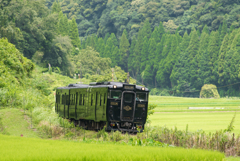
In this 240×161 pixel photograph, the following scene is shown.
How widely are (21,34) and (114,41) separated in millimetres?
72024

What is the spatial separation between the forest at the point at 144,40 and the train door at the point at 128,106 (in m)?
32.3

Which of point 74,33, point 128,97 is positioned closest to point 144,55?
point 74,33

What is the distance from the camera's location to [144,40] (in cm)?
12156

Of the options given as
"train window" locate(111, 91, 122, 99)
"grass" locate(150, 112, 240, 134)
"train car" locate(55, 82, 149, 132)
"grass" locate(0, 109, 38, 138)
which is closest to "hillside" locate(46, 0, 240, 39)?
"grass" locate(150, 112, 240, 134)

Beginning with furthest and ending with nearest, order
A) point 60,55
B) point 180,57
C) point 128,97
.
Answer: point 180,57 → point 60,55 → point 128,97

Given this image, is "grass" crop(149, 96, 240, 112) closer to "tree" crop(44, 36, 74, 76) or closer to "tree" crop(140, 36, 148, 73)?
"tree" crop(44, 36, 74, 76)

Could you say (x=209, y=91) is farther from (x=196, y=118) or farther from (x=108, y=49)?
(x=108, y=49)

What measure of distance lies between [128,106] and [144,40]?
10317 centimetres

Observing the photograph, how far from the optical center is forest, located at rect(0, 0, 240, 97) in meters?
70.1

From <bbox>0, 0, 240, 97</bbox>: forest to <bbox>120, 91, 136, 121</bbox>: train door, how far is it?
32.3m

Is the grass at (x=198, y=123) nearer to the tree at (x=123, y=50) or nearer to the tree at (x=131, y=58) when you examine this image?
the tree at (x=131, y=58)

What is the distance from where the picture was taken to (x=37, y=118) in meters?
22.6

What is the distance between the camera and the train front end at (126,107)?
63.0 feet

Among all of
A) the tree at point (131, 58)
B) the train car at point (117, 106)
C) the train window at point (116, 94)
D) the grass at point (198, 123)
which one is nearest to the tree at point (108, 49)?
the tree at point (131, 58)
